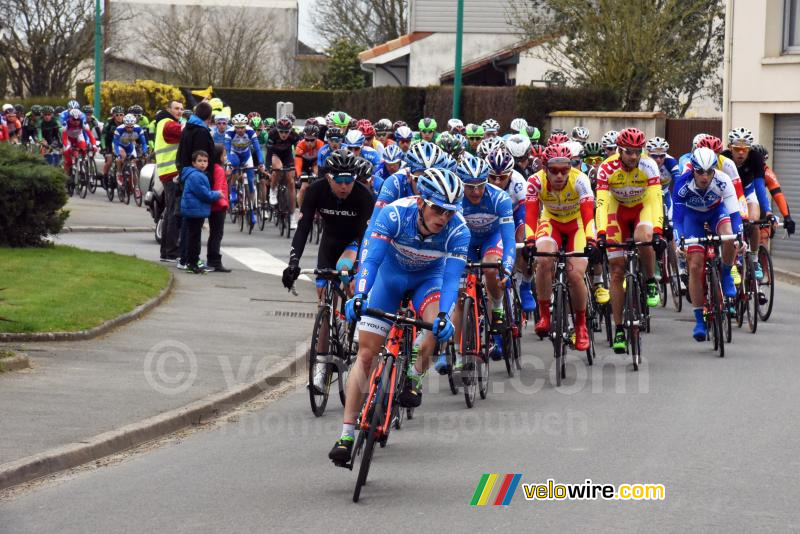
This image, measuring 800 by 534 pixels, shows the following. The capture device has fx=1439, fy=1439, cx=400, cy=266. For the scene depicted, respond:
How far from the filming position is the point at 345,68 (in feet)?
239

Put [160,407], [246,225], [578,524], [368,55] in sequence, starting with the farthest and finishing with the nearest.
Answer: [368,55], [246,225], [160,407], [578,524]

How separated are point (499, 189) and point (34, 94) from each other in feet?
174

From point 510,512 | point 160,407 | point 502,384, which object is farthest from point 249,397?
point 510,512

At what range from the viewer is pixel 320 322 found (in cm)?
1048

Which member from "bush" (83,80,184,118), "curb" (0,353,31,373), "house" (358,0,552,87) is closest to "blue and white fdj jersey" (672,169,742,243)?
"curb" (0,353,31,373)

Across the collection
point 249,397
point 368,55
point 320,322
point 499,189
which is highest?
point 368,55

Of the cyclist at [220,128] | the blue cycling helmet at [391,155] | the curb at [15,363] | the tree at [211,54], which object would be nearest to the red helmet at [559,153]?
the blue cycling helmet at [391,155]

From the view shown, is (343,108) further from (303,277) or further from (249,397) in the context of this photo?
(249,397)

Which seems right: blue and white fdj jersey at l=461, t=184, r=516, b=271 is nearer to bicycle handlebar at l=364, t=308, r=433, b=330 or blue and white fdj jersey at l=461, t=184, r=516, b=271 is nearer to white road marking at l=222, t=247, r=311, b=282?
bicycle handlebar at l=364, t=308, r=433, b=330

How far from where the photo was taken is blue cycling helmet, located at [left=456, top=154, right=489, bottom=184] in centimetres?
1148

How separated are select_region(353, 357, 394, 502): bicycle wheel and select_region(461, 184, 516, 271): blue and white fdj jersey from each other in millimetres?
3504

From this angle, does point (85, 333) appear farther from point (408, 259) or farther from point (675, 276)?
point (675, 276)

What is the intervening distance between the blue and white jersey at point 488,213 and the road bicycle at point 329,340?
1.49 metres

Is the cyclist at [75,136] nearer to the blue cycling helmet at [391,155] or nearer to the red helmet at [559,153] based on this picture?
the blue cycling helmet at [391,155]
